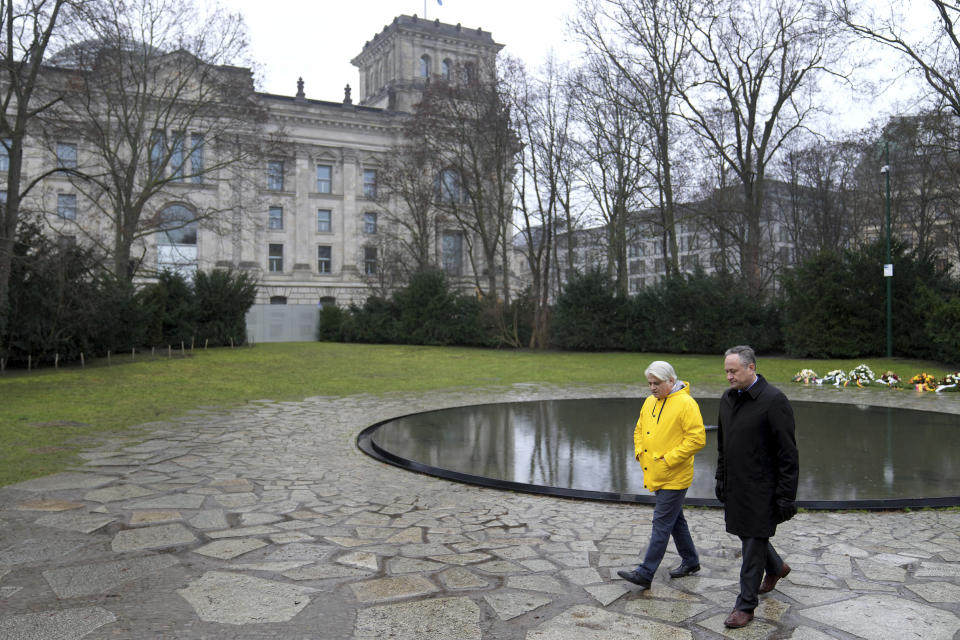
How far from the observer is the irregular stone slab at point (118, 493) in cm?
738

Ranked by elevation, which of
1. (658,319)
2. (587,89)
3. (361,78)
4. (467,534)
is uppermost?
(361,78)

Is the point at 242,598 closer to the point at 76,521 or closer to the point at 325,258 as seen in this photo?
the point at 76,521

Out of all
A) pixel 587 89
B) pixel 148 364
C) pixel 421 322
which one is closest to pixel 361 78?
pixel 421 322

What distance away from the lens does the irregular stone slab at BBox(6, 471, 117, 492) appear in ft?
25.5

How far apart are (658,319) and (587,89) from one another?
10.3m

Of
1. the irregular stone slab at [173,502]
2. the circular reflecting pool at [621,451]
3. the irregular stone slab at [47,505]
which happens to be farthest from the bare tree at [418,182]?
the irregular stone slab at [47,505]

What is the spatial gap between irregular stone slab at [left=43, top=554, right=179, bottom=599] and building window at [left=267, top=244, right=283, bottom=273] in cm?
5500

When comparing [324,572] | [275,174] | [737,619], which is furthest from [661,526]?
[275,174]

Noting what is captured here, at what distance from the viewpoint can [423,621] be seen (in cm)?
442

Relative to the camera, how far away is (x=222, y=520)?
6.67 m

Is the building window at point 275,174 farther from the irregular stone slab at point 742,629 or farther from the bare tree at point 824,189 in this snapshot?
the irregular stone slab at point 742,629

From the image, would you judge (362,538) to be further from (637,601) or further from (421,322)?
(421,322)

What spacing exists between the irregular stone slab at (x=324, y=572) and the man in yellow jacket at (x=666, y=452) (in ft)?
6.27

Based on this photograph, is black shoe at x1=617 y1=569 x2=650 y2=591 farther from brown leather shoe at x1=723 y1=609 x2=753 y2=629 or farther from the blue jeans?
brown leather shoe at x1=723 y1=609 x2=753 y2=629
